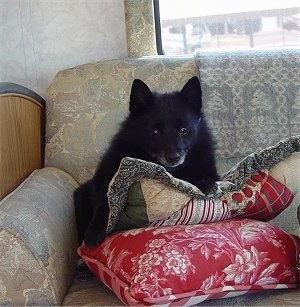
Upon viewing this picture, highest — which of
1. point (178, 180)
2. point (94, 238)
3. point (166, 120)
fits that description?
point (166, 120)

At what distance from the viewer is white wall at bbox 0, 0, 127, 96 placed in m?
2.33

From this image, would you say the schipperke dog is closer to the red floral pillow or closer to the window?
the red floral pillow

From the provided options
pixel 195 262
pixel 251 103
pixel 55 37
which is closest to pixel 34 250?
pixel 195 262

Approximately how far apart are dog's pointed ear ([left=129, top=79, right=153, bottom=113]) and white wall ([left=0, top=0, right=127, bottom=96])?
0.67 meters

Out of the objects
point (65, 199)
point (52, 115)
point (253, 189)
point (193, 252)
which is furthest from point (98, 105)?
point (193, 252)

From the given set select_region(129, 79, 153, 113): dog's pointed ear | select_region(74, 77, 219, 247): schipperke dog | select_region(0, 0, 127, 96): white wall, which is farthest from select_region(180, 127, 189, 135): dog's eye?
select_region(0, 0, 127, 96): white wall

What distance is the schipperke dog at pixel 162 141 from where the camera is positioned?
167cm

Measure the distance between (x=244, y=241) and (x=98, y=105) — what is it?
34.1 inches

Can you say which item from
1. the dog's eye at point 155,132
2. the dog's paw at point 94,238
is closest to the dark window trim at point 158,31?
the dog's eye at point 155,132

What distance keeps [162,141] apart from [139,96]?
0.50 ft

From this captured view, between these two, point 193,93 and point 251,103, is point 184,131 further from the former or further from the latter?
point 251,103

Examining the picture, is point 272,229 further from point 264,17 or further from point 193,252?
point 264,17

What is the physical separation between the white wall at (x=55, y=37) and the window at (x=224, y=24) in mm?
201

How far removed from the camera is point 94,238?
4.99ft
